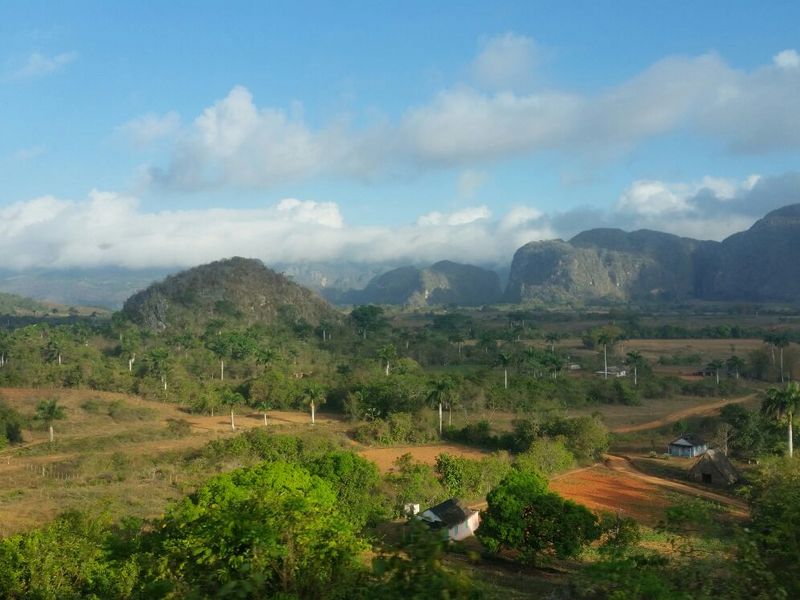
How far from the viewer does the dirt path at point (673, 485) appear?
27.9 m

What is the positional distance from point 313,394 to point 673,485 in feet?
80.8

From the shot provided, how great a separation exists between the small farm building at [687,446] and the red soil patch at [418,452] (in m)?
11.2

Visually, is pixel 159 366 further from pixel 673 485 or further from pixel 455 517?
pixel 673 485

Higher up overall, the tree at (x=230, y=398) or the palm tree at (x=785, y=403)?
the palm tree at (x=785, y=403)

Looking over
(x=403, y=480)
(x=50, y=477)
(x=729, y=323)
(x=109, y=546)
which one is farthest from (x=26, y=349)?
(x=729, y=323)

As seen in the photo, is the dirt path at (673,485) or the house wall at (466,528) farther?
the dirt path at (673,485)

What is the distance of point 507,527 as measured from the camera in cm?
1988

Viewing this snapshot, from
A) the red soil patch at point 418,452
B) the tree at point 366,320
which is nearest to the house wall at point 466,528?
the red soil patch at point 418,452

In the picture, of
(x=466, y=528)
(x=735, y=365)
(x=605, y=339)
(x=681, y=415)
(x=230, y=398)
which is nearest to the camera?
(x=466, y=528)

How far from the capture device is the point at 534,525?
1988 centimetres

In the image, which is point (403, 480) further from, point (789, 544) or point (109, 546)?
point (789, 544)

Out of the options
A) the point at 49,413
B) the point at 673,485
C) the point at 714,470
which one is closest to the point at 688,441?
the point at 714,470

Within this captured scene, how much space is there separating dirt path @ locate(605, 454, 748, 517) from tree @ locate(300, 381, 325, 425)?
2036 cm

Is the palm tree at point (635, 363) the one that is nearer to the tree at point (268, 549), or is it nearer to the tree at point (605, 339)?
the tree at point (605, 339)
